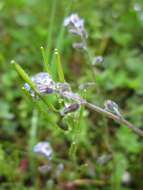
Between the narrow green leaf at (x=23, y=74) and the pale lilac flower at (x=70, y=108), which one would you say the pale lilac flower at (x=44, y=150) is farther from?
the narrow green leaf at (x=23, y=74)

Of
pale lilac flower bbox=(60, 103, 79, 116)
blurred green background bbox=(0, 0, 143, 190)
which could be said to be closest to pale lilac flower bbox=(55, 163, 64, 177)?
blurred green background bbox=(0, 0, 143, 190)

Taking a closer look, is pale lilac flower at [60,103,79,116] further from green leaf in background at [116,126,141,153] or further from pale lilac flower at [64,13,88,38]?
green leaf in background at [116,126,141,153]

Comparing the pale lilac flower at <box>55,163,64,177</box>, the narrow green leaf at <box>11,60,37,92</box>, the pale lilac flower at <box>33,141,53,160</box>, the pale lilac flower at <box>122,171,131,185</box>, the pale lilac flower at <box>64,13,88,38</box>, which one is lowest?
the narrow green leaf at <box>11,60,37,92</box>

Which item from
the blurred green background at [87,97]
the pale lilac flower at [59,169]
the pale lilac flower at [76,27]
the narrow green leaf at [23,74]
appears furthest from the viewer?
the blurred green background at [87,97]

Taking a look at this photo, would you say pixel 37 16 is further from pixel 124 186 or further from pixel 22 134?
pixel 124 186

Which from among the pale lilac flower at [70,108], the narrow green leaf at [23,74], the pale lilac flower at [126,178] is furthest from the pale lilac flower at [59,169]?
the narrow green leaf at [23,74]

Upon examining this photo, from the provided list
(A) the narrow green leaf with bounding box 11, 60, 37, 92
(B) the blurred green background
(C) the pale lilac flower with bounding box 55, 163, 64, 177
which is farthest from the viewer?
(B) the blurred green background

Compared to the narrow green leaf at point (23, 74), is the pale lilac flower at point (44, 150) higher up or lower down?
higher up

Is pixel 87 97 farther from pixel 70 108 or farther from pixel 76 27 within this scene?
pixel 70 108
